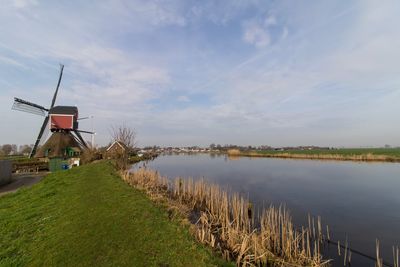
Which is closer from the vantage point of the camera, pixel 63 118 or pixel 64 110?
pixel 63 118

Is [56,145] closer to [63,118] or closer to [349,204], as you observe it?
[63,118]

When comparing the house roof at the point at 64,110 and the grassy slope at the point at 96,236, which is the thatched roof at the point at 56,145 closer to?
the house roof at the point at 64,110

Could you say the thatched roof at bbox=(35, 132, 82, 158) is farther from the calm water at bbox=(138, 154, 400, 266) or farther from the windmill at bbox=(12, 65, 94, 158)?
the calm water at bbox=(138, 154, 400, 266)

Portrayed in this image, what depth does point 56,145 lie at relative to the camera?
3856 centimetres

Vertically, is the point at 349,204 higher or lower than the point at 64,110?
lower

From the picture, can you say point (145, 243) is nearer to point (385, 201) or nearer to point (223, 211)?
point (223, 211)

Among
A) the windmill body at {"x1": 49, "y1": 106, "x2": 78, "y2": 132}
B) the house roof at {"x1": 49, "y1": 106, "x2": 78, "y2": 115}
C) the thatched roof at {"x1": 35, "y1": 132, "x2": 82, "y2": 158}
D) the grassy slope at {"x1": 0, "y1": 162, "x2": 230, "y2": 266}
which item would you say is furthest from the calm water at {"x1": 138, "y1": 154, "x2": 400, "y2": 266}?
the house roof at {"x1": 49, "y1": 106, "x2": 78, "y2": 115}

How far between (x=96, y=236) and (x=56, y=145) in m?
37.6

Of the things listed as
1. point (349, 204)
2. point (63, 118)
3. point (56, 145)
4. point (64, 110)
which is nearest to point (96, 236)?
point (349, 204)

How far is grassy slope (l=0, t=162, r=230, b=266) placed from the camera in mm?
5137

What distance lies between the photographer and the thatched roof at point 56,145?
126 feet

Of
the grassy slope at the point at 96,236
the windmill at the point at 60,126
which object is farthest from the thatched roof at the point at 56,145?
the grassy slope at the point at 96,236

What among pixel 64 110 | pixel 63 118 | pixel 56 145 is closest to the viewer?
pixel 56 145

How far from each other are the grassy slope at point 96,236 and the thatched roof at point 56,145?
1235 inches
